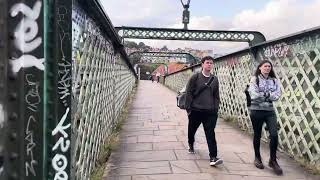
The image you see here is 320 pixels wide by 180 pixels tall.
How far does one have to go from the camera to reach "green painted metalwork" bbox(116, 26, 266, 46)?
36.3 m

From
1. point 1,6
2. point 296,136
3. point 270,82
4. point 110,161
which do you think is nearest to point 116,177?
point 110,161

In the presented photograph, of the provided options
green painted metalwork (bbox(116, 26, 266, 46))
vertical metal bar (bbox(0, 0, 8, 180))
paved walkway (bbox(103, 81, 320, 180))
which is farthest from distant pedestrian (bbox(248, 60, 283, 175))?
green painted metalwork (bbox(116, 26, 266, 46))

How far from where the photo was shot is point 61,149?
2.86 m

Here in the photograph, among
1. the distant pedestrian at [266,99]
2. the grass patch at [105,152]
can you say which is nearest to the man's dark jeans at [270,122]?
the distant pedestrian at [266,99]

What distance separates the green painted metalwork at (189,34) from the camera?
1430 inches

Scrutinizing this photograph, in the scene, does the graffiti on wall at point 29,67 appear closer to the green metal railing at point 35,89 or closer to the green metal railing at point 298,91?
the green metal railing at point 35,89

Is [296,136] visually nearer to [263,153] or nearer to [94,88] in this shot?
[263,153]

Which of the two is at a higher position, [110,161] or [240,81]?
[240,81]

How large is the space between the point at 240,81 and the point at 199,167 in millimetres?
5209

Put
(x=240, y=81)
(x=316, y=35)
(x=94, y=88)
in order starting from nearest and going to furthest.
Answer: (x=94, y=88), (x=316, y=35), (x=240, y=81)

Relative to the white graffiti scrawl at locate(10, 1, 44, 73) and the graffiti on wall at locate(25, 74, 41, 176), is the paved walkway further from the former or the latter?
the white graffiti scrawl at locate(10, 1, 44, 73)

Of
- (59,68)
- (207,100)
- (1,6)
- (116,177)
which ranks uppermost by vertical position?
(1,6)

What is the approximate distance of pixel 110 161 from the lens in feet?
25.3

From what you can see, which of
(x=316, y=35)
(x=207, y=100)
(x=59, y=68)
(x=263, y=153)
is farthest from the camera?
(x=263, y=153)
